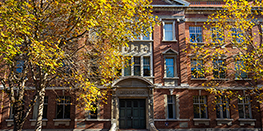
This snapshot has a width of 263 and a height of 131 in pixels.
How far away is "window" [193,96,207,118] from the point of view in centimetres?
1825

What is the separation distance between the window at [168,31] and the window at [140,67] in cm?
261

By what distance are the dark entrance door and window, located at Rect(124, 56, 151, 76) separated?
2.32 metres

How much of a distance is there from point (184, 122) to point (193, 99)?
7.53ft

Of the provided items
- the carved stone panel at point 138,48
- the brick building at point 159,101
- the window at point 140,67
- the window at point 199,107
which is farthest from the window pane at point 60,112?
the window at point 199,107

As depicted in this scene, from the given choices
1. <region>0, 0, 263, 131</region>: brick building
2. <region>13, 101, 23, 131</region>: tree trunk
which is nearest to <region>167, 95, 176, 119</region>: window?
<region>0, 0, 263, 131</region>: brick building

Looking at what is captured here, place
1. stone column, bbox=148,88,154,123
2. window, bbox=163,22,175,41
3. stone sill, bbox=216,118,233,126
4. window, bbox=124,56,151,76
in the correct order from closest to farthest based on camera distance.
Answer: stone column, bbox=148,88,154,123 < stone sill, bbox=216,118,233,126 < window, bbox=124,56,151,76 < window, bbox=163,22,175,41

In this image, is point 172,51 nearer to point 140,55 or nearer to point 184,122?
point 140,55

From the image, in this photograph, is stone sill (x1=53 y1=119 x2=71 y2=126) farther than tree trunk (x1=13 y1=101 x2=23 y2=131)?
Yes

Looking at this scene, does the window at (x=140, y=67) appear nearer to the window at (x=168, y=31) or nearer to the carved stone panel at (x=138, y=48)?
the carved stone panel at (x=138, y=48)

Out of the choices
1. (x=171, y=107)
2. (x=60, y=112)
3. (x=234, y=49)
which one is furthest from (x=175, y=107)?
(x=60, y=112)

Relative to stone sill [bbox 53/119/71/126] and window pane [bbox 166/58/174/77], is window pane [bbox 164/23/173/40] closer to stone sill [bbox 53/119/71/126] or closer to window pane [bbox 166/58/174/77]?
window pane [bbox 166/58/174/77]

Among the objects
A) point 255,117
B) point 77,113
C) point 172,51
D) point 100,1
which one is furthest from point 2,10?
point 255,117

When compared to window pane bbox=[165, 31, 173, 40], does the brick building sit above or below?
below

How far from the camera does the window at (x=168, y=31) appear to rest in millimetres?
19188
